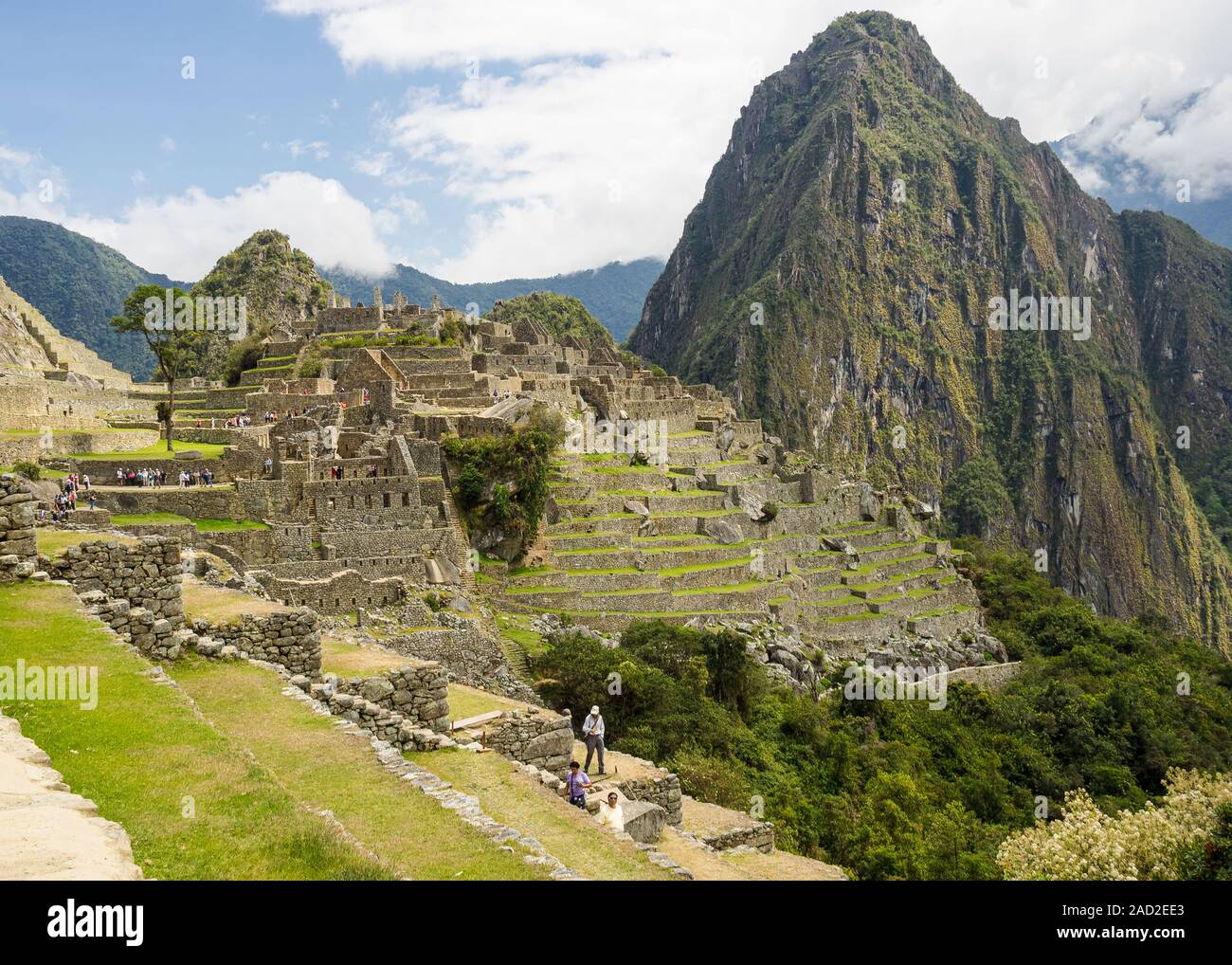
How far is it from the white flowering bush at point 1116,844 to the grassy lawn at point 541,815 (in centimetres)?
1138

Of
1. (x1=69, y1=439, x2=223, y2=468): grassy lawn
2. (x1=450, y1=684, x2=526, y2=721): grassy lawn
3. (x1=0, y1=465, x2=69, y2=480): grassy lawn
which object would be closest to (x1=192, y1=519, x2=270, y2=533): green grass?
(x1=69, y1=439, x2=223, y2=468): grassy lawn

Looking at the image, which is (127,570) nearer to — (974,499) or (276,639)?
(276,639)

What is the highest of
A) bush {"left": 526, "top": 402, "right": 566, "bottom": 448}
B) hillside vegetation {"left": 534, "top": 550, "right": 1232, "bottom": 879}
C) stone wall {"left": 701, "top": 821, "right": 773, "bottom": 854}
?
bush {"left": 526, "top": 402, "right": 566, "bottom": 448}

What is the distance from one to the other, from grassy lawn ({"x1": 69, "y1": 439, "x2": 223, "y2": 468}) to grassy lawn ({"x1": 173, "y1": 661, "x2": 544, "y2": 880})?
60.4 feet

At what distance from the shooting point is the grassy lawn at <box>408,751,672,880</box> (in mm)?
8164

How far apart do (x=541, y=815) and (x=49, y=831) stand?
16.9 ft

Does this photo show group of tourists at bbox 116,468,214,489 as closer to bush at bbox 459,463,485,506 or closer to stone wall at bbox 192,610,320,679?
bush at bbox 459,463,485,506

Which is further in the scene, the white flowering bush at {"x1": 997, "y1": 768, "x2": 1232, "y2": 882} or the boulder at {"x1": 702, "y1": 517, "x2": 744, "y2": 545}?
the boulder at {"x1": 702, "y1": 517, "x2": 744, "y2": 545}

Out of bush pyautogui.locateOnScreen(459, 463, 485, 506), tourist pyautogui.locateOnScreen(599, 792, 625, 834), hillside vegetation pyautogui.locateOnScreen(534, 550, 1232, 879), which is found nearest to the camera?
tourist pyautogui.locateOnScreen(599, 792, 625, 834)

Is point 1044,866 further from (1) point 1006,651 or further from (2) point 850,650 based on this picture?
(1) point 1006,651

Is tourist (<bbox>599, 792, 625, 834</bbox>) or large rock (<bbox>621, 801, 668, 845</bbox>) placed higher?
tourist (<bbox>599, 792, 625, 834</bbox>)

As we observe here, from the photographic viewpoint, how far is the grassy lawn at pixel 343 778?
6824mm

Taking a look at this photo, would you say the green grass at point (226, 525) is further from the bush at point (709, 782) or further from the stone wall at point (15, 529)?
the bush at point (709, 782)

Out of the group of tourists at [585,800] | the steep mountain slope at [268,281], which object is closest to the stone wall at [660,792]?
the group of tourists at [585,800]
